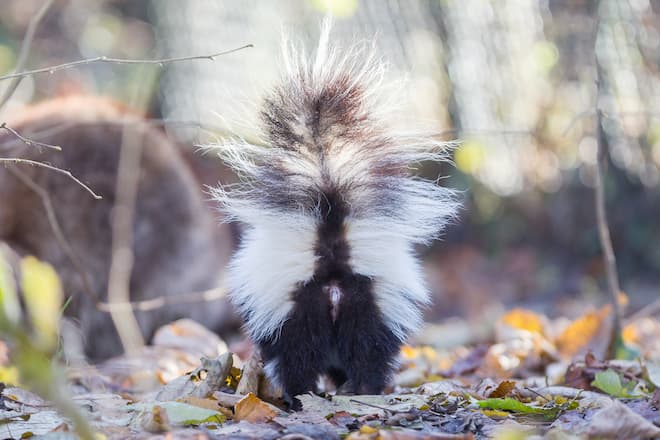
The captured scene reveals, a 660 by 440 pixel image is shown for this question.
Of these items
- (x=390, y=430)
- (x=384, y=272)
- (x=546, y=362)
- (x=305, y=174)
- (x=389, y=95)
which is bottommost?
(x=546, y=362)

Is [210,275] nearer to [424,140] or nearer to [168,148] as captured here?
[168,148]

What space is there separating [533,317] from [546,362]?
1.18 m

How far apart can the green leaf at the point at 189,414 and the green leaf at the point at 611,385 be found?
149cm

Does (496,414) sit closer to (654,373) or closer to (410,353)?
(654,373)

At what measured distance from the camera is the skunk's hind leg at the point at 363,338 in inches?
119

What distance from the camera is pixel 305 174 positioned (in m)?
3.10

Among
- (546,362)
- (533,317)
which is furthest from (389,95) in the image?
(533,317)

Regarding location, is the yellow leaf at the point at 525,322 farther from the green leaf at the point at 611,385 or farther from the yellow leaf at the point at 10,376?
the yellow leaf at the point at 10,376

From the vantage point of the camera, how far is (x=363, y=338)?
10.00ft

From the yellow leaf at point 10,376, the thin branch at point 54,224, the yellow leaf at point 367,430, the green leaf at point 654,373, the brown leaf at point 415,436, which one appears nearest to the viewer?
the brown leaf at point 415,436

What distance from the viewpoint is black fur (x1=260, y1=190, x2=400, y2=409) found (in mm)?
3014

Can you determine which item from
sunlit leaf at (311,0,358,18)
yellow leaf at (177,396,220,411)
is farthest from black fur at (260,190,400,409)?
sunlit leaf at (311,0,358,18)

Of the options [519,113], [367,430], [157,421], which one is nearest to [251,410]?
[157,421]

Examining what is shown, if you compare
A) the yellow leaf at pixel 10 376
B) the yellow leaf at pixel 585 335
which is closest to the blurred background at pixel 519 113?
the yellow leaf at pixel 585 335
